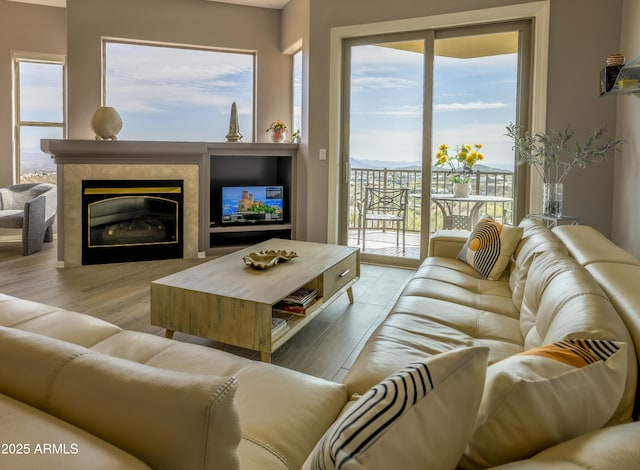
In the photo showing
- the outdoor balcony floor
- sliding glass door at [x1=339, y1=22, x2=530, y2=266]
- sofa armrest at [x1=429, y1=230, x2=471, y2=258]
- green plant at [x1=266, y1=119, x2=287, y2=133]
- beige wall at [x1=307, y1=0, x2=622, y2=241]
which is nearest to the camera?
sofa armrest at [x1=429, y1=230, x2=471, y2=258]

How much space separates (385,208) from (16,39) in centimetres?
504

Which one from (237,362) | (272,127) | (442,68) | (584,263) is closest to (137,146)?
(272,127)

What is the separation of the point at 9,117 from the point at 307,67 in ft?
12.8

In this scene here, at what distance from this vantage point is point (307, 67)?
5062 millimetres

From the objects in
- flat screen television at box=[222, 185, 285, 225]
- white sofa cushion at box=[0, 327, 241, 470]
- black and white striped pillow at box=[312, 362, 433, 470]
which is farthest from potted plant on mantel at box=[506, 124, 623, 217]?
white sofa cushion at box=[0, 327, 241, 470]

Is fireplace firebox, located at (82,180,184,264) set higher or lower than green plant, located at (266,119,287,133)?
lower

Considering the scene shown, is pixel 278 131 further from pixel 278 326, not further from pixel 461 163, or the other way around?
pixel 278 326

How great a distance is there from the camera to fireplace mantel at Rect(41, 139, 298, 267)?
461cm

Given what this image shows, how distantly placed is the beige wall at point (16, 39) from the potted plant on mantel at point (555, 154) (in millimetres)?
5613

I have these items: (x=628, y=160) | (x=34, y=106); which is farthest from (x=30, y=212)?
(x=628, y=160)

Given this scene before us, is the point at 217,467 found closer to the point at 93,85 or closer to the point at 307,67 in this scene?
the point at 307,67

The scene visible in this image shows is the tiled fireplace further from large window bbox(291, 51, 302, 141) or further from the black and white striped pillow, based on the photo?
the black and white striped pillow

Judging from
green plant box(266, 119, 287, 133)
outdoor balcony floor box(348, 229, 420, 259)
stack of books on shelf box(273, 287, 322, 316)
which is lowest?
stack of books on shelf box(273, 287, 322, 316)

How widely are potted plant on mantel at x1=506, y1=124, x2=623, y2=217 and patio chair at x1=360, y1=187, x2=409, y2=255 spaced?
128 centimetres
